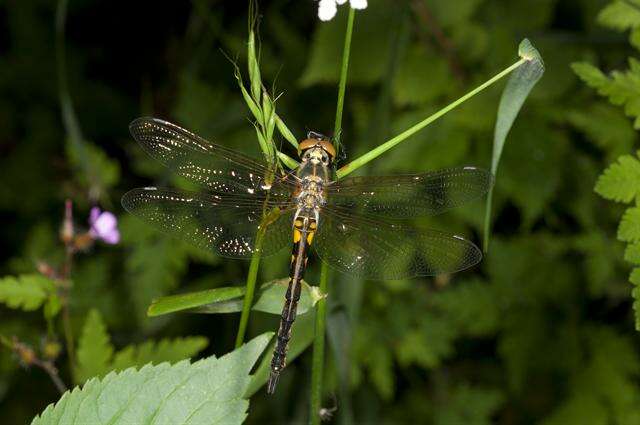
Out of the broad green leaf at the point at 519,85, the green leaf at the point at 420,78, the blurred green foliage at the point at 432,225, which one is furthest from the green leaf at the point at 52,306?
the green leaf at the point at 420,78

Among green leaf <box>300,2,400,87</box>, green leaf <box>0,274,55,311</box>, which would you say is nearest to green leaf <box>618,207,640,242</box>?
green leaf <box>0,274,55,311</box>

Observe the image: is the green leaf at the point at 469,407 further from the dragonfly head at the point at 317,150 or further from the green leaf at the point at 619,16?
the dragonfly head at the point at 317,150

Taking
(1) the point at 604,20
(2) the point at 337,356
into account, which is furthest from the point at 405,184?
(1) the point at 604,20

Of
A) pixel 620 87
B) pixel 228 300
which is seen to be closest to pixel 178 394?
pixel 228 300

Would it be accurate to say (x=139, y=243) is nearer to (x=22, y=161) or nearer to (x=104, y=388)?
(x=22, y=161)

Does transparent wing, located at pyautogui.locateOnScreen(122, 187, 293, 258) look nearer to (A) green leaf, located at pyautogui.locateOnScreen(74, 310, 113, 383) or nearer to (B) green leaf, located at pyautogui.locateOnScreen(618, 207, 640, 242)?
(A) green leaf, located at pyautogui.locateOnScreen(74, 310, 113, 383)

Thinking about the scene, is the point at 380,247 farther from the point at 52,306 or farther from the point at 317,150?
the point at 52,306

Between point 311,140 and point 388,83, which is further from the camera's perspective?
point 388,83
